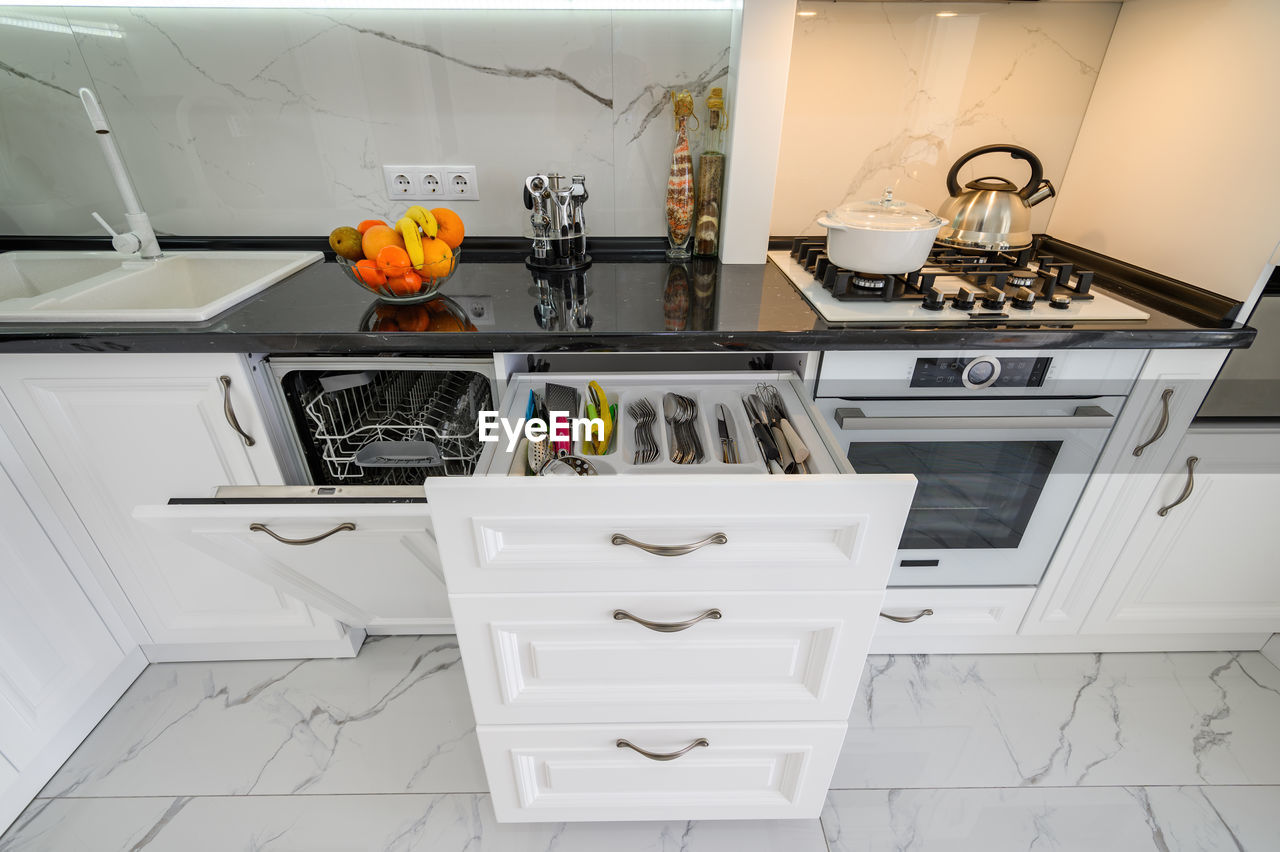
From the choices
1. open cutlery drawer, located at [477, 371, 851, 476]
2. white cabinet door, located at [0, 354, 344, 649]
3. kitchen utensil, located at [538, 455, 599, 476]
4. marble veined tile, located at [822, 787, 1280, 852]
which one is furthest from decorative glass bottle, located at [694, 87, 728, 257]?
marble veined tile, located at [822, 787, 1280, 852]

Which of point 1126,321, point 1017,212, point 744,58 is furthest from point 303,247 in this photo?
point 1126,321

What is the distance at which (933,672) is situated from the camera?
1.51 metres

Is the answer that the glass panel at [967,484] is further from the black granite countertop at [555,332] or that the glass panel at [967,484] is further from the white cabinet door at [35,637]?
the white cabinet door at [35,637]

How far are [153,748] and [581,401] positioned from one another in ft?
4.23

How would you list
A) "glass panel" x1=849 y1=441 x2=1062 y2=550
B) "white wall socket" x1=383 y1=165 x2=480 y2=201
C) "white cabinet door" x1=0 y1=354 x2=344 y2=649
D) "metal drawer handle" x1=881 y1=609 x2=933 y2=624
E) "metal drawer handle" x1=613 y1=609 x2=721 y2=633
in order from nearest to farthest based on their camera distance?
"metal drawer handle" x1=613 y1=609 x2=721 y2=633 < "white cabinet door" x1=0 y1=354 x2=344 y2=649 < "glass panel" x1=849 y1=441 x2=1062 y2=550 < "metal drawer handle" x1=881 y1=609 x2=933 y2=624 < "white wall socket" x1=383 y1=165 x2=480 y2=201

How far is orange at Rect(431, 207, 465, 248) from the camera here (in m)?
1.22

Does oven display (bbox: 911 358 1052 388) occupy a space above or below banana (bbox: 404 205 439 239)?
below

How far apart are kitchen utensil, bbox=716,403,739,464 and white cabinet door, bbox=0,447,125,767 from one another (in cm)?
136

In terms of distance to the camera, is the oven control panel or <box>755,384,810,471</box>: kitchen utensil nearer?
<box>755,384,810,471</box>: kitchen utensil

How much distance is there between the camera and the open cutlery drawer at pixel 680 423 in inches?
35.3

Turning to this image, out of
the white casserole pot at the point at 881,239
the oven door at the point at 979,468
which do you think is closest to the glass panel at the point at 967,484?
the oven door at the point at 979,468

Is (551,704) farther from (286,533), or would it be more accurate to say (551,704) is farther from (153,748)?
(153,748)

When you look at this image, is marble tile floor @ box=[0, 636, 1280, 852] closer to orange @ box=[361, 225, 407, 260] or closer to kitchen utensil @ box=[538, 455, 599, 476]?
kitchen utensil @ box=[538, 455, 599, 476]
